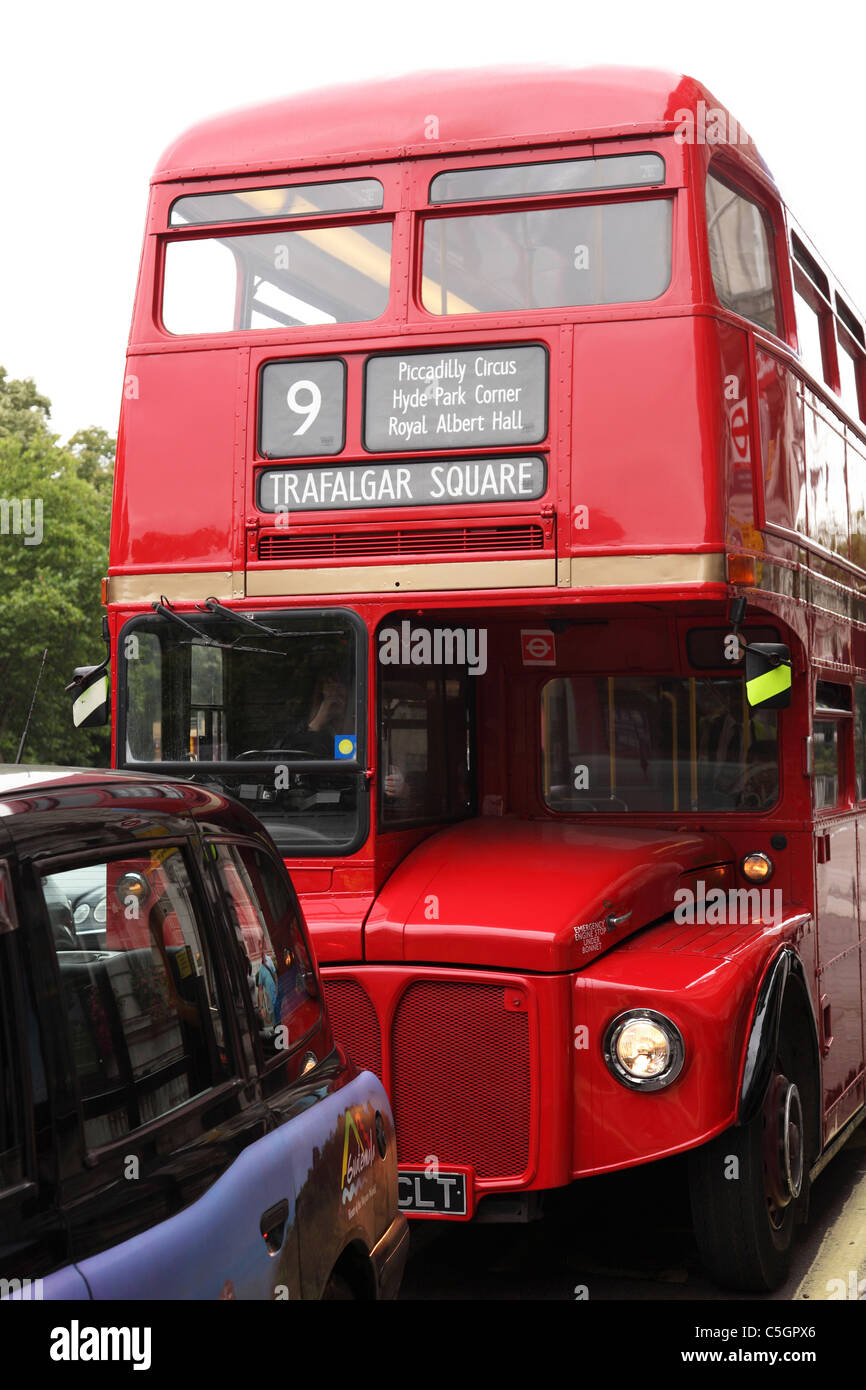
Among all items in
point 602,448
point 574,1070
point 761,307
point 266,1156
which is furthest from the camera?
point 761,307

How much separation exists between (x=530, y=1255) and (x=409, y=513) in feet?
9.87

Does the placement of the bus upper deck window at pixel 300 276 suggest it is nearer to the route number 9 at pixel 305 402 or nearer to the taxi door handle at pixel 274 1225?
the route number 9 at pixel 305 402

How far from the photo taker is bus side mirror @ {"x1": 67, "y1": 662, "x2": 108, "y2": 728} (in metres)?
6.68

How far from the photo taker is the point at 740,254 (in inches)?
263

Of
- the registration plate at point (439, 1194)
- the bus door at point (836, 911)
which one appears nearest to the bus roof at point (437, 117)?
the bus door at point (836, 911)

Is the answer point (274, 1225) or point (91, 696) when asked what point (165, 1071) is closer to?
point (274, 1225)

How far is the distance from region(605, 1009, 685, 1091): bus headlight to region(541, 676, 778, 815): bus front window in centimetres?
202

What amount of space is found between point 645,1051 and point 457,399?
255 cm

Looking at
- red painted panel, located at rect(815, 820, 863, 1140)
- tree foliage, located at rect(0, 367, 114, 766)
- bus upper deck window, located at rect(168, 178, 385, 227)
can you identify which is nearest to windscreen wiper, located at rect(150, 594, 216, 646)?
bus upper deck window, located at rect(168, 178, 385, 227)

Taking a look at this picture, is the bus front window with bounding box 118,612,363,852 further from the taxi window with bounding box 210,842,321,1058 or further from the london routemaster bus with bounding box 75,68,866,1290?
the taxi window with bounding box 210,842,321,1058
